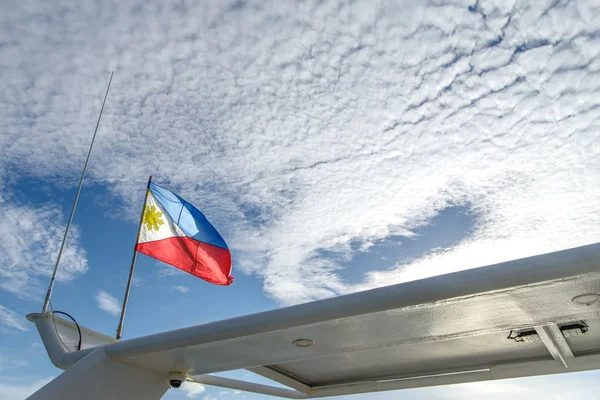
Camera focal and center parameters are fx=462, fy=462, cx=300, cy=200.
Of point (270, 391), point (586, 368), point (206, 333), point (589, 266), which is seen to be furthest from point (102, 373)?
point (586, 368)

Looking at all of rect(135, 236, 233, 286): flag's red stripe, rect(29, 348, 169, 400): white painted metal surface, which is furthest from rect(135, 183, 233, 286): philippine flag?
rect(29, 348, 169, 400): white painted metal surface

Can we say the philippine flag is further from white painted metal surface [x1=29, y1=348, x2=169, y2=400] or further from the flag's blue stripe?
white painted metal surface [x1=29, y1=348, x2=169, y2=400]

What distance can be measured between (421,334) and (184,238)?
662 centimetres

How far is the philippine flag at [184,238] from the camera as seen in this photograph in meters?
8.73

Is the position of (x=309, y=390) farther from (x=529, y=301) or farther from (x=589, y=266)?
(x=589, y=266)

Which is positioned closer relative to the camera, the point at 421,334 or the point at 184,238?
the point at 421,334

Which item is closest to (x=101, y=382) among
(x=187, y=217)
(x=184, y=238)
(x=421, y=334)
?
(x=421, y=334)

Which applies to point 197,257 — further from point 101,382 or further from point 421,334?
point 421,334

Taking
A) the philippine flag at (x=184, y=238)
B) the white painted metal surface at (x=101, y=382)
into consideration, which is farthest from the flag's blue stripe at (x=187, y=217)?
the white painted metal surface at (x=101, y=382)

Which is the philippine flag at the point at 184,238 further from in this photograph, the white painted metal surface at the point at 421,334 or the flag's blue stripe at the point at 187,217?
the white painted metal surface at the point at 421,334

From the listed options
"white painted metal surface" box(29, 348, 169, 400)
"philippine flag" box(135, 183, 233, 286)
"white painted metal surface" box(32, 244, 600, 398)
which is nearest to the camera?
"white painted metal surface" box(32, 244, 600, 398)

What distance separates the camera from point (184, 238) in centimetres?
912

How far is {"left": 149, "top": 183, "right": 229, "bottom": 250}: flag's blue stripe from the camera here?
9.20 m

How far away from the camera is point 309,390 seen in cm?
586
